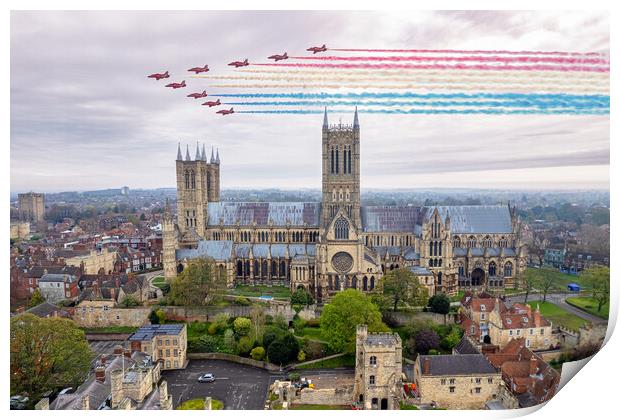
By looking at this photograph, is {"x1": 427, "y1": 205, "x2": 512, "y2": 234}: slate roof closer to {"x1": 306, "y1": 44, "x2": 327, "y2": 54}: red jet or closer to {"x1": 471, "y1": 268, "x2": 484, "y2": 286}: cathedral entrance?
{"x1": 471, "y1": 268, "x2": 484, "y2": 286}: cathedral entrance

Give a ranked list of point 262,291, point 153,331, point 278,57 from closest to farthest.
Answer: point 278,57 < point 153,331 < point 262,291

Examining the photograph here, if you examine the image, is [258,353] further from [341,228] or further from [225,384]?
[341,228]

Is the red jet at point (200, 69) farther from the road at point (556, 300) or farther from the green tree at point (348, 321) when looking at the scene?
the road at point (556, 300)

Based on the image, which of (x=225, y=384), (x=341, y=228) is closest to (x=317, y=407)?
(x=225, y=384)

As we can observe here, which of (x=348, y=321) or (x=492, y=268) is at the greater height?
(x=492, y=268)

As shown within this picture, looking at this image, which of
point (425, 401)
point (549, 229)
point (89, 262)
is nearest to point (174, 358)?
point (425, 401)
